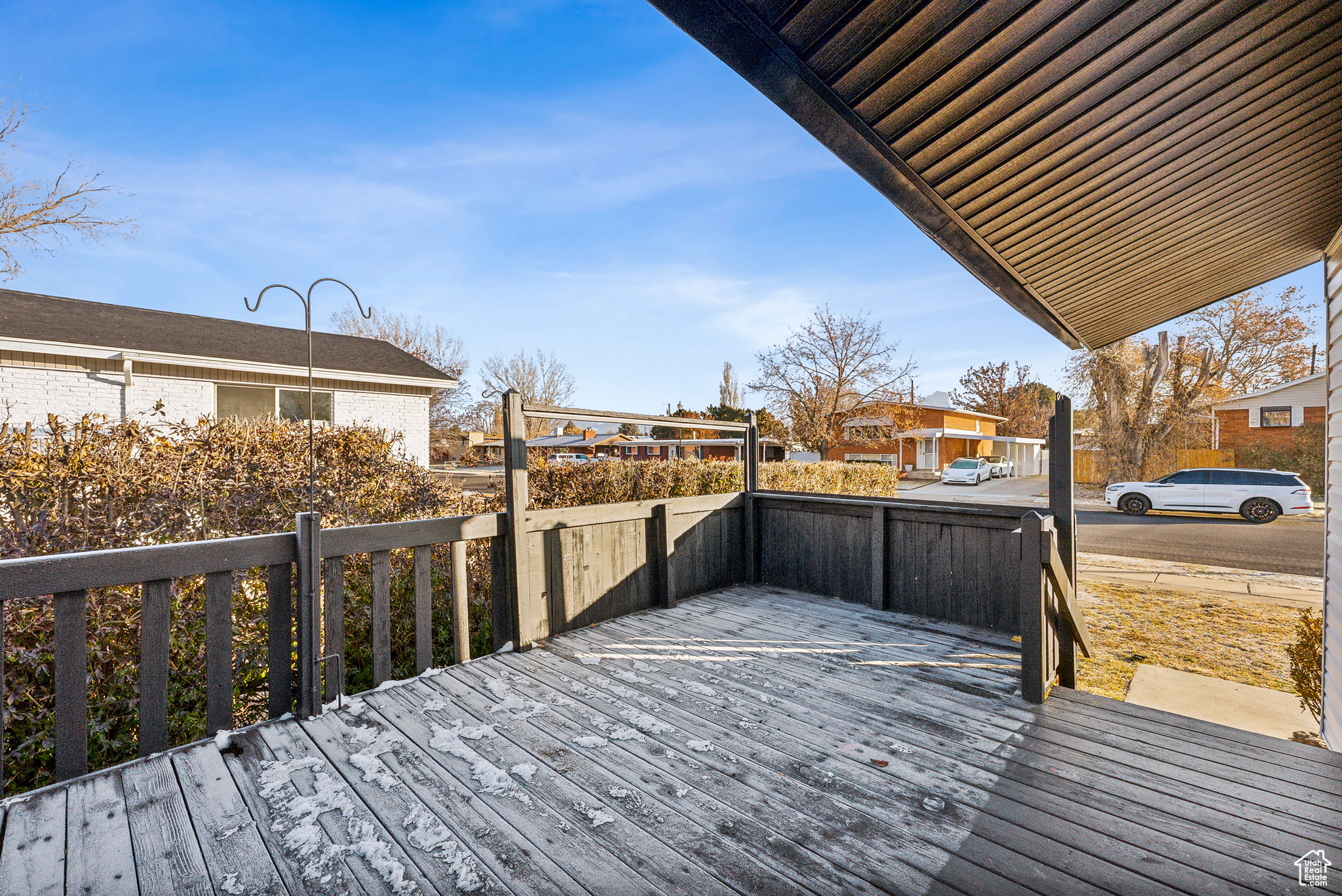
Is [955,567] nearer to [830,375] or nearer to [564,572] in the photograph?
[564,572]

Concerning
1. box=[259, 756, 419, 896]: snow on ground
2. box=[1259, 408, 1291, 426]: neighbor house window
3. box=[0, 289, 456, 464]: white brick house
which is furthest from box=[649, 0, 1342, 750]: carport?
box=[1259, 408, 1291, 426]: neighbor house window

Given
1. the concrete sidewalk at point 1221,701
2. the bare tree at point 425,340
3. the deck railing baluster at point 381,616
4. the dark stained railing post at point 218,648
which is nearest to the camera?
the dark stained railing post at point 218,648

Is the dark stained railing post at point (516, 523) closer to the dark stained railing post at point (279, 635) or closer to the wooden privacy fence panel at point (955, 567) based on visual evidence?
the dark stained railing post at point (279, 635)

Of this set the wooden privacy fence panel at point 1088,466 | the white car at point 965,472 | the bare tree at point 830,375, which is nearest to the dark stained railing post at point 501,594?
the bare tree at point 830,375

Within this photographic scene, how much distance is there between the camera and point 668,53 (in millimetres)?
6109

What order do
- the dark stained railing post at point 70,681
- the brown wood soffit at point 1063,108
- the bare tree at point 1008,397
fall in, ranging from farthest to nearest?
1. the bare tree at point 1008,397
2. the dark stained railing post at point 70,681
3. the brown wood soffit at point 1063,108

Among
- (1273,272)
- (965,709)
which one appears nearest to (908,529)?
(965,709)

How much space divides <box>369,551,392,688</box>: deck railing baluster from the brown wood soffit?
280cm

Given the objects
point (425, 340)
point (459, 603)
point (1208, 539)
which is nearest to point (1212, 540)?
point (1208, 539)

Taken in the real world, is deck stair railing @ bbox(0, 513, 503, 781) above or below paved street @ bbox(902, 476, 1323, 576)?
above

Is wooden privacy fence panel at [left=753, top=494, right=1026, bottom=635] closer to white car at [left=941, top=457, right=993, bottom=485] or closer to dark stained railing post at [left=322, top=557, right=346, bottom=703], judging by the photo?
dark stained railing post at [left=322, top=557, right=346, bottom=703]

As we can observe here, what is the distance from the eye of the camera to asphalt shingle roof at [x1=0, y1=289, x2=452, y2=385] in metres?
8.12

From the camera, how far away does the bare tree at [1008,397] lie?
37.4m

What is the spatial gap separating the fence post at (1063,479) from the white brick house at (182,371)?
6727 mm
